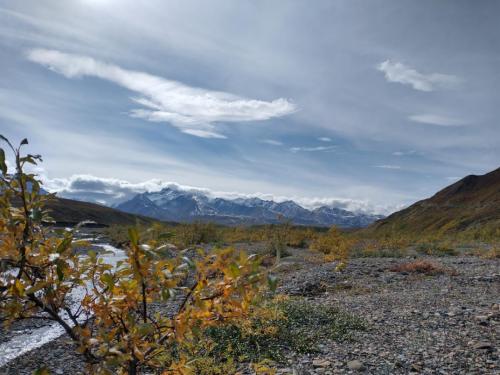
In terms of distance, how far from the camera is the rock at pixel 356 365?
23.7 feet

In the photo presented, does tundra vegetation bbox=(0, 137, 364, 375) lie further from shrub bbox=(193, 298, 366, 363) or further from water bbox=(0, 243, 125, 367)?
water bbox=(0, 243, 125, 367)

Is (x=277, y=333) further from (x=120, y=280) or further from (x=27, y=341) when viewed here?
(x=27, y=341)

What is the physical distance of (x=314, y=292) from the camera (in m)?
15.0

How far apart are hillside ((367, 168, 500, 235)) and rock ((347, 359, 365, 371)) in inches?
2813

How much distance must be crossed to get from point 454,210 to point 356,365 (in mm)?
103229

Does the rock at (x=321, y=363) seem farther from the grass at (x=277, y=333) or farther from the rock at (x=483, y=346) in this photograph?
the rock at (x=483, y=346)

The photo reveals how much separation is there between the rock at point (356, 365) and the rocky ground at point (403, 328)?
2 centimetres

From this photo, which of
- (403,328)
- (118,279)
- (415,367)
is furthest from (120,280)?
(403,328)

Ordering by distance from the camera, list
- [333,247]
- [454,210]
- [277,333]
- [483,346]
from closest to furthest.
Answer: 1. [483,346]
2. [277,333]
3. [333,247]
4. [454,210]

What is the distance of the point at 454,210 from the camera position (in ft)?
317

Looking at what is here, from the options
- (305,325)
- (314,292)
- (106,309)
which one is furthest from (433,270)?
(106,309)

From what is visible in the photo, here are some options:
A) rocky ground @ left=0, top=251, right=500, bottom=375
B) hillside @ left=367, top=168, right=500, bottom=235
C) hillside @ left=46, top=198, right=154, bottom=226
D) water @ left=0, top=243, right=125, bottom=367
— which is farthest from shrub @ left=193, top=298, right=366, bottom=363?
hillside @ left=46, top=198, right=154, bottom=226

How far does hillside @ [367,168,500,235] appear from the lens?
75.3 m

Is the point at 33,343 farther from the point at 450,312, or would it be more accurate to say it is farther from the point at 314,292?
the point at 450,312
